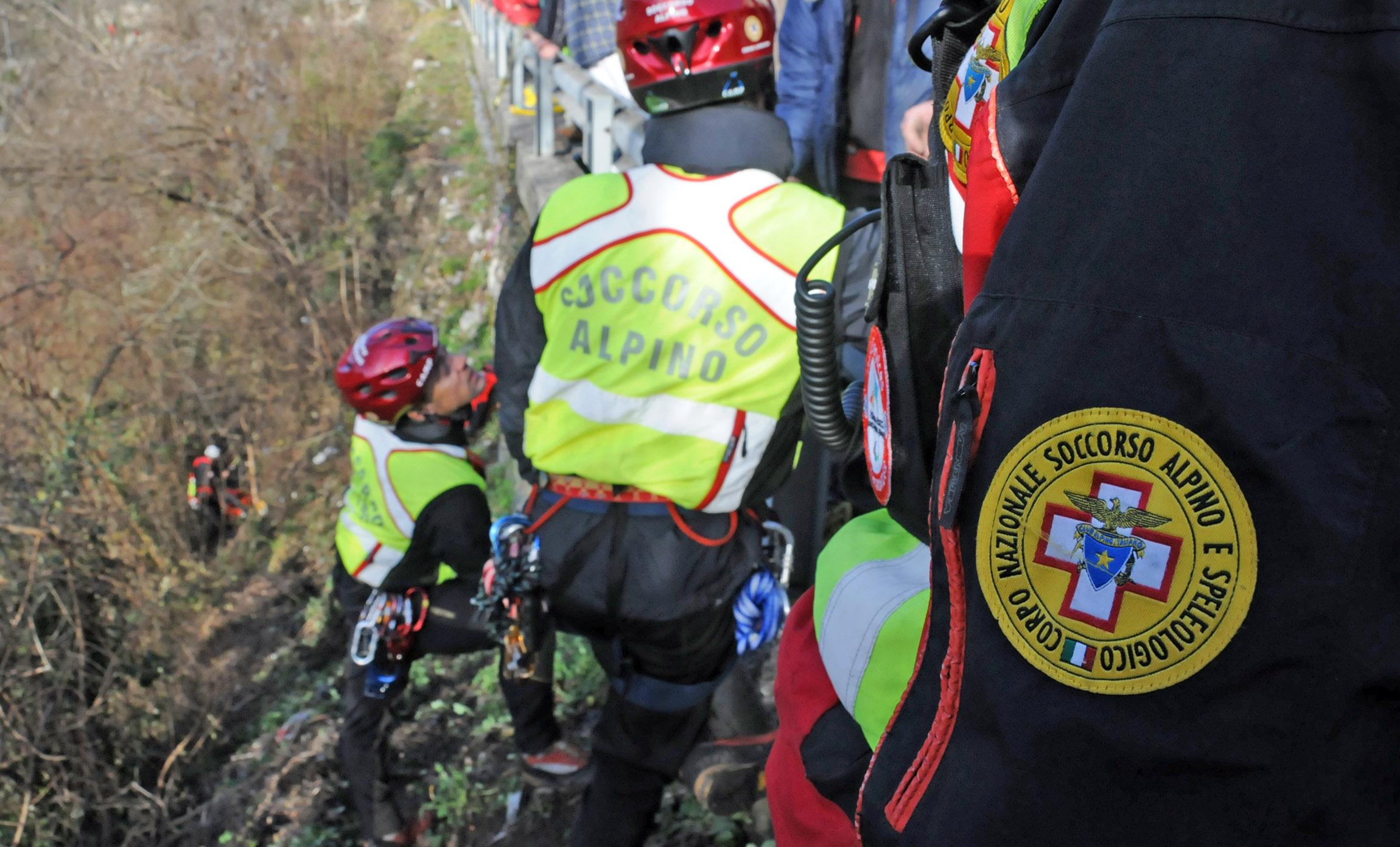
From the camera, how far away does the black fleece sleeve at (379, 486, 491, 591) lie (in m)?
3.83

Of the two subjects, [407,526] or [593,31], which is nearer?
[407,526]

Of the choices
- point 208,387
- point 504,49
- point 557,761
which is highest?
point 504,49

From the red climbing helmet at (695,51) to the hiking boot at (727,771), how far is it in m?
1.85

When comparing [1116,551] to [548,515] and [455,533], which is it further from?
[455,533]

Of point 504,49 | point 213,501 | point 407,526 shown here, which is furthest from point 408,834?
point 504,49

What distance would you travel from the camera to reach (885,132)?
355 centimetres

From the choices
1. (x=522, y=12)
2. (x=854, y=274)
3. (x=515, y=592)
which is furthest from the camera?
(x=522, y=12)

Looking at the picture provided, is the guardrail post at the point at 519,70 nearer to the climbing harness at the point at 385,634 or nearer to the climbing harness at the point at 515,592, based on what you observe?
the climbing harness at the point at 385,634

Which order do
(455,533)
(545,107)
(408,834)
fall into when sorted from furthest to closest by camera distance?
(545,107) < (408,834) < (455,533)

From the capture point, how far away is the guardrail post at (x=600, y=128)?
493 centimetres

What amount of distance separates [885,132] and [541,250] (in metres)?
1.53

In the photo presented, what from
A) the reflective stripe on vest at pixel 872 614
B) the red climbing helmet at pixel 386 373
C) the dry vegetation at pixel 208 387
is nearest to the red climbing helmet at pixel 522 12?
the dry vegetation at pixel 208 387

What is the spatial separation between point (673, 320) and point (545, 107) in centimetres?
522

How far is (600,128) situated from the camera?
4.99m
